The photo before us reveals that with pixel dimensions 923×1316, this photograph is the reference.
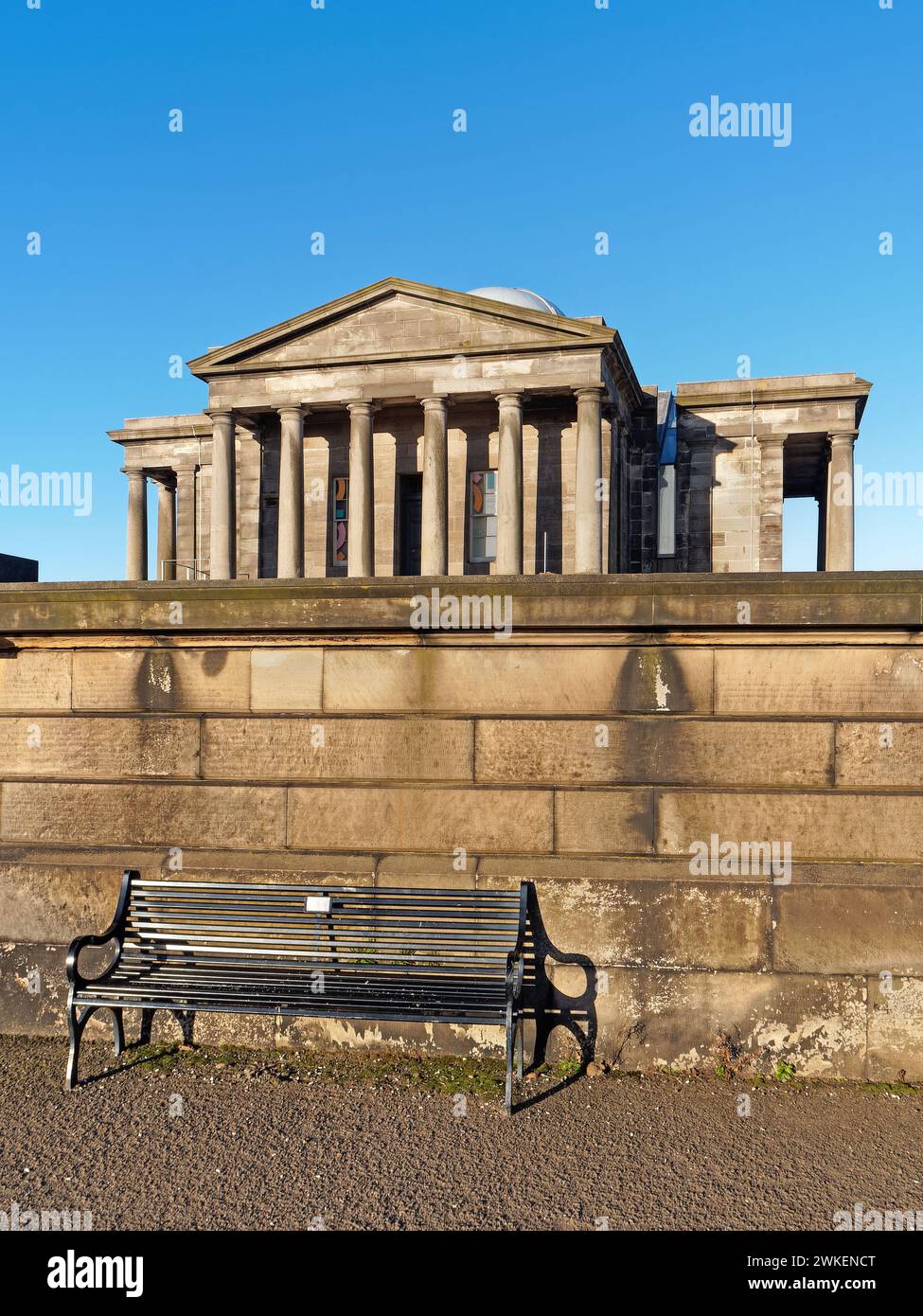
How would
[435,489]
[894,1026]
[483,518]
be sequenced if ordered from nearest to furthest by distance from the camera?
[894,1026] → [435,489] → [483,518]

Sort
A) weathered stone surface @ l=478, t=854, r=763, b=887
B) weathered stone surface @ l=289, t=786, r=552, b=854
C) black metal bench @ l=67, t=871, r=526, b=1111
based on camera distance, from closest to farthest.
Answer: black metal bench @ l=67, t=871, r=526, b=1111 → weathered stone surface @ l=478, t=854, r=763, b=887 → weathered stone surface @ l=289, t=786, r=552, b=854

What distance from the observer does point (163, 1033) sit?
5.96m

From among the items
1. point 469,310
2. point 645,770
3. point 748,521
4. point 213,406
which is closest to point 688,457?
point 748,521

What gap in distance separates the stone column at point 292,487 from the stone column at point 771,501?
14.5m

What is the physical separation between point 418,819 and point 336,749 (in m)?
0.72

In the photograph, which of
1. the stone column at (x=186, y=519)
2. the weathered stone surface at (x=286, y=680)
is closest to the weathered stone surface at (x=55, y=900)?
the weathered stone surface at (x=286, y=680)

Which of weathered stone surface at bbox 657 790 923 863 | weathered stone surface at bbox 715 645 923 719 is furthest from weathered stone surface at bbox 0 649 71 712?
weathered stone surface at bbox 715 645 923 719

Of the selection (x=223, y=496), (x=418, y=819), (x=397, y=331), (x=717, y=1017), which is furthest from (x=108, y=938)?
(x=223, y=496)

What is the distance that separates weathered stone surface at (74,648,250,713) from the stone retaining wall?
0.02 metres

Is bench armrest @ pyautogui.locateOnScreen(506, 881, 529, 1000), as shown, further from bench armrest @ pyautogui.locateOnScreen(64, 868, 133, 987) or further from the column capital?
the column capital

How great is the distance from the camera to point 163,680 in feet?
20.5

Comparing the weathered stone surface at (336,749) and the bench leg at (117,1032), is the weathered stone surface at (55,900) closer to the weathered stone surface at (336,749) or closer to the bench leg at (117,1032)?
the bench leg at (117,1032)

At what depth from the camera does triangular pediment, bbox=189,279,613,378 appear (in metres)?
24.1

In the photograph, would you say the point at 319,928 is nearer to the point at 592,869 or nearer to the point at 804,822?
the point at 592,869
